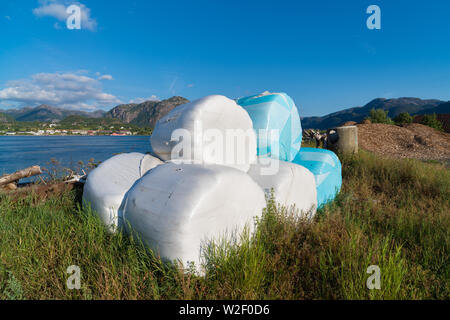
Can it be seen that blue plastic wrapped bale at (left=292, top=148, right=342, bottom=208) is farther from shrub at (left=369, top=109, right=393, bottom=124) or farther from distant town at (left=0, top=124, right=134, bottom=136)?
distant town at (left=0, top=124, right=134, bottom=136)

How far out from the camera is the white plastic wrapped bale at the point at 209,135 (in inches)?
93.4

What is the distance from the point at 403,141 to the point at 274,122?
12.8m

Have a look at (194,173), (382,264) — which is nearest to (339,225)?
(382,264)

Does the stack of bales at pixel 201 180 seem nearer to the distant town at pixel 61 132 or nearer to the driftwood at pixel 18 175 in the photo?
the driftwood at pixel 18 175

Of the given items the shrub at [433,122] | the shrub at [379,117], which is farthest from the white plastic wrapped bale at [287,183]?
the shrub at [379,117]

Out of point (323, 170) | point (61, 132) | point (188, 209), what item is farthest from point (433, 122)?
point (61, 132)

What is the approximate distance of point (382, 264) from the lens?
5.47 ft

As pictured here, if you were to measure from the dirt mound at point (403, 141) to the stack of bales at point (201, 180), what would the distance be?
33.6 ft

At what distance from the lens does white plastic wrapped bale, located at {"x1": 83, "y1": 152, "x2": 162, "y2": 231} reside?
85.5 inches

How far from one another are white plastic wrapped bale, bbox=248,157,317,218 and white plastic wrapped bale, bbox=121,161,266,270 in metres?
0.70

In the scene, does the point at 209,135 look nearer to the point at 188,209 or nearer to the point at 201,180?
the point at 201,180

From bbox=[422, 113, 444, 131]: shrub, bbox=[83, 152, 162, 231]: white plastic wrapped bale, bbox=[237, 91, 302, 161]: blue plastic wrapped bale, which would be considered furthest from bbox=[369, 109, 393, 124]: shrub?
bbox=[83, 152, 162, 231]: white plastic wrapped bale

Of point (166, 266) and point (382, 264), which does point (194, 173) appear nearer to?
point (166, 266)

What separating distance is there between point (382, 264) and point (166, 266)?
5.34 ft
